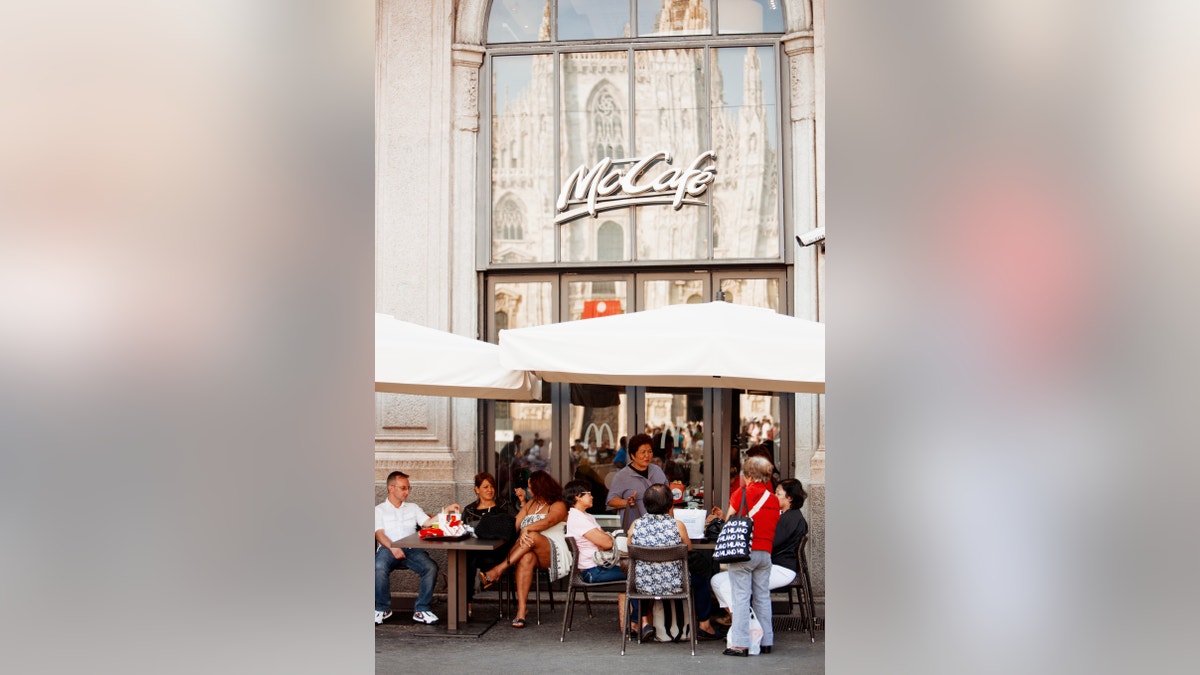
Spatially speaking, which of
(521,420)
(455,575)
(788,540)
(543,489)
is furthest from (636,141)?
(455,575)

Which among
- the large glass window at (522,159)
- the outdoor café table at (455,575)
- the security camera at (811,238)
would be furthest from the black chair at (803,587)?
the large glass window at (522,159)

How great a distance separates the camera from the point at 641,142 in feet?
41.8

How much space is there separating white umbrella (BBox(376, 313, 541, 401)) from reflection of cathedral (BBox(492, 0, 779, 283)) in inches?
142

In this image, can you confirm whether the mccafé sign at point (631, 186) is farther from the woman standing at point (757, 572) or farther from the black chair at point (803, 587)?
the black chair at point (803, 587)

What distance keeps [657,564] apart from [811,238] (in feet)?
15.2

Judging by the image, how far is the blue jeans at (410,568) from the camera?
400 inches

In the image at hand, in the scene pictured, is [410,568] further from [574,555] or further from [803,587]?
[803,587]

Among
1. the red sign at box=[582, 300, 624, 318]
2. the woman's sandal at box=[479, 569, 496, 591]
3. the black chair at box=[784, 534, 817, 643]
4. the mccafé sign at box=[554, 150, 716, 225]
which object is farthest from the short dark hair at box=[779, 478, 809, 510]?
the mccafé sign at box=[554, 150, 716, 225]

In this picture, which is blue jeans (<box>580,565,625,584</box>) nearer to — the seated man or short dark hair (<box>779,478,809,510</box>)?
the seated man
